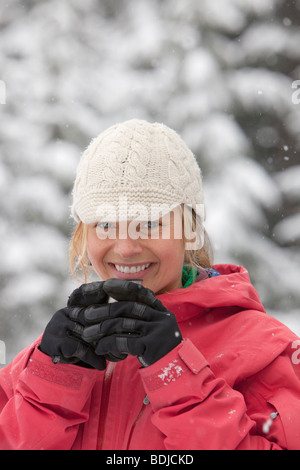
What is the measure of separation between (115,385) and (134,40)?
4510mm

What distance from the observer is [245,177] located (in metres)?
4.62

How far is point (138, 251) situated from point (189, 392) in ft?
1.67

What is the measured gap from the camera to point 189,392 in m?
1.44

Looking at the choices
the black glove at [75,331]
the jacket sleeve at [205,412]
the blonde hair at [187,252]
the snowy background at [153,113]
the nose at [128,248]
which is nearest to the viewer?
the jacket sleeve at [205,412]

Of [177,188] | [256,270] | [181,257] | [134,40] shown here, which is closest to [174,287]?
[181,257]

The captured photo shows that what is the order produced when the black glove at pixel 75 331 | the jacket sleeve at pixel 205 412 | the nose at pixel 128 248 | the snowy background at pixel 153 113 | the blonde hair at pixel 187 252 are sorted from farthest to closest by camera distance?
the snowy background at pixel 153 113
the blonde hair at pixel 187 252
the nose at pixel 128 248
the black glove at pixel 75 331
the jacket sleeve at pixel 205 412

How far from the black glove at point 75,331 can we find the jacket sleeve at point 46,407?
52 mm

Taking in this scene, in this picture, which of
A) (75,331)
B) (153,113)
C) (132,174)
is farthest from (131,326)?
(153,113)

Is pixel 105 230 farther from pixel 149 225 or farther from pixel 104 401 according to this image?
pixel 104 401

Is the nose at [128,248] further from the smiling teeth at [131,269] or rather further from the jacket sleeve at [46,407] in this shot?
the jacket sleeve at [46,407]

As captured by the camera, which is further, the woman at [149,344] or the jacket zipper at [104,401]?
the jacket zipper at [104,401]

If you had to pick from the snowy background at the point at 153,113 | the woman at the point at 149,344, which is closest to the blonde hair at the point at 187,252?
the woman at the point at 149,344

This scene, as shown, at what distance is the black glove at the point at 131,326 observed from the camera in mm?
1462

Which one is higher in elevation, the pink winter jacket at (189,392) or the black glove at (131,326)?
the black glove at (131,326)
